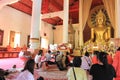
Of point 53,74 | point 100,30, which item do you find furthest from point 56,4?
point 53,74

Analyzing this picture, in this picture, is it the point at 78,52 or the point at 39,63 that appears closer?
the point at 39,63

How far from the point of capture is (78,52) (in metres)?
12.1

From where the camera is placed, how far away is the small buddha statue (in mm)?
12922

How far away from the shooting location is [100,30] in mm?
13188

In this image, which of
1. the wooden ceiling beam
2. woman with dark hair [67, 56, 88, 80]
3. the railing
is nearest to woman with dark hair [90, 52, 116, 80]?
woman with dark hair [67, 56, 88, 80]

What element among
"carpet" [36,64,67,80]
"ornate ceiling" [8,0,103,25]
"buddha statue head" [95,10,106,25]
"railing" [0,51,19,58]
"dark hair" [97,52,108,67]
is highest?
"ornate ceiling" [8,0,103,25]

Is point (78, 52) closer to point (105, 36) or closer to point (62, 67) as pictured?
point (105, 36)

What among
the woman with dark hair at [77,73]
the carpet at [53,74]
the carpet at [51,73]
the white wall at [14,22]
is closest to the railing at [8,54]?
the white wall at [14,22]

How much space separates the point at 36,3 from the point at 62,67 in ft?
10.4

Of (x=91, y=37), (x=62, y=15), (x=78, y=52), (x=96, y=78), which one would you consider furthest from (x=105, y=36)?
(x=96, y=78)

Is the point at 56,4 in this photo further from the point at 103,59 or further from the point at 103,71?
the point at 103,71

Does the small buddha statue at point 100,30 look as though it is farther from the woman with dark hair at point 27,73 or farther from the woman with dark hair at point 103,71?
the woman with dark hair at point 27,73

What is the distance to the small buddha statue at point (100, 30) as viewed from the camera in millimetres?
12922

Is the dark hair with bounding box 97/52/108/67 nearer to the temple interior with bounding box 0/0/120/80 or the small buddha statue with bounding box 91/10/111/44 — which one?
the temple interior with bounding box 0/0/120/80
